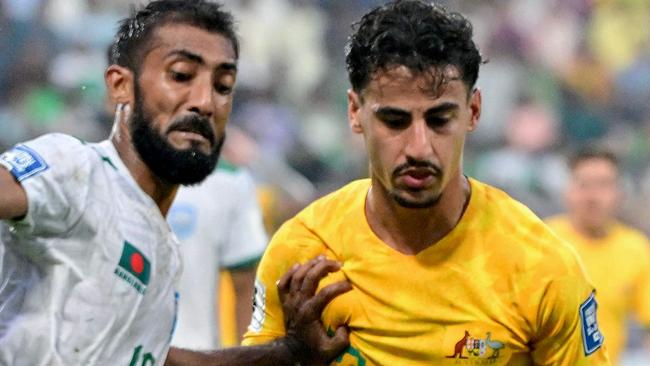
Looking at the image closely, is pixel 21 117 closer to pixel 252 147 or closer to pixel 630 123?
pixel 252 147

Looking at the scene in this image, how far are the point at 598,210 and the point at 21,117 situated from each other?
15.2 ft

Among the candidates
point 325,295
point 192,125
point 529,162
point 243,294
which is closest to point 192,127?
point 192,125

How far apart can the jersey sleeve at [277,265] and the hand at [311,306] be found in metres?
0.06

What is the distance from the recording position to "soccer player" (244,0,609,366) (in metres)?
3.76

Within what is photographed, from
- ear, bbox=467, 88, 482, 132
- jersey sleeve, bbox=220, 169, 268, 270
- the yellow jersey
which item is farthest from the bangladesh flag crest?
the yellow jersey

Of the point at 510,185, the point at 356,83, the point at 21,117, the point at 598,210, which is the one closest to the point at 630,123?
the point at 510,185

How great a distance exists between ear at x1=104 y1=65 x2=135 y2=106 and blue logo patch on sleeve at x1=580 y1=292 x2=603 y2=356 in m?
1.44

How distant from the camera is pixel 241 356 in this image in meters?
4.14

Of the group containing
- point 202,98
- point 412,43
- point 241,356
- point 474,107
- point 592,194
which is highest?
point 592,194

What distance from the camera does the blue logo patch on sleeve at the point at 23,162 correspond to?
10.6 feet

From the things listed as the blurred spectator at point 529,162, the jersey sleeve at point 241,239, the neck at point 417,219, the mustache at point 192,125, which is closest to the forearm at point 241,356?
the neck at point 417,219

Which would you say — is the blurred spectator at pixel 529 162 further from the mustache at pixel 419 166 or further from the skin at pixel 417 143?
the mustache at pixel 419 166

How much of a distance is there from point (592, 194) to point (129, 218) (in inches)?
207

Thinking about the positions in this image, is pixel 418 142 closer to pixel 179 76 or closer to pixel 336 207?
pixel 336 207
